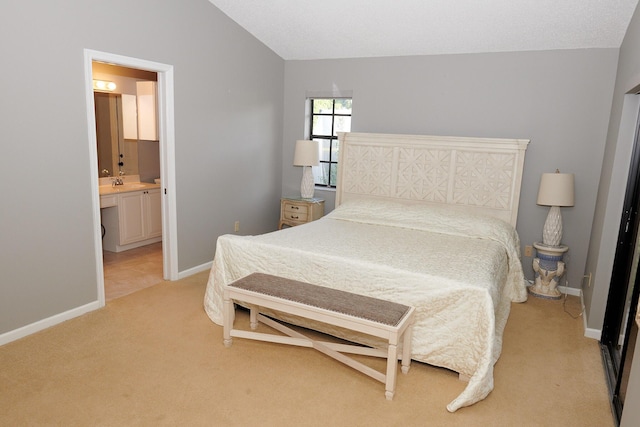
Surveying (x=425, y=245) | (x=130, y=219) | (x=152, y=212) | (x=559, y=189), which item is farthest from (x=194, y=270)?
(x=559, y=189)

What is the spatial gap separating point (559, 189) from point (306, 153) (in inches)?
96.0

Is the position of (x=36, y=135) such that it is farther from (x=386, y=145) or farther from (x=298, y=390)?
(x=386, y=145)

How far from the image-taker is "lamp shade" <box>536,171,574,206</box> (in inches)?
143

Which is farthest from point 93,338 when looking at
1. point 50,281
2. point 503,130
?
point 503,130

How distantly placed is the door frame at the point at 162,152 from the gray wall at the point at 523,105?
75.6 inches

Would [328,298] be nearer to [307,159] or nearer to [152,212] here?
[307,159]

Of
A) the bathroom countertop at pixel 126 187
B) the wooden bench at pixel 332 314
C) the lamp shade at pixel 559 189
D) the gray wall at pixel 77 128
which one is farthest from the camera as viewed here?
the bathroom countertop at pixel 126 187

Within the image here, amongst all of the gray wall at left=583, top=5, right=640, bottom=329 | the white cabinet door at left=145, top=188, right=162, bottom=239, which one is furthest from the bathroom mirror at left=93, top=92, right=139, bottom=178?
the gray wall at left=583, top=5, right=640, bottom=329

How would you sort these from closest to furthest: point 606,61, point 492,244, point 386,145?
1. point 492,244
2. point 606,61
3. point 386,145

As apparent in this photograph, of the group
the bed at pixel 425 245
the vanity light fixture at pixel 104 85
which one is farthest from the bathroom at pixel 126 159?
the bed at pixel 425 245

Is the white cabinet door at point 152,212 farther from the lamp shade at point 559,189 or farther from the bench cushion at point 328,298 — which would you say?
the lamp shade at point 559,189

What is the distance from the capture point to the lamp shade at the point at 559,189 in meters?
3.63

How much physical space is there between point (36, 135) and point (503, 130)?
12.2 ft

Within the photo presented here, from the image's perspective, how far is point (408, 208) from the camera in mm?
4008
